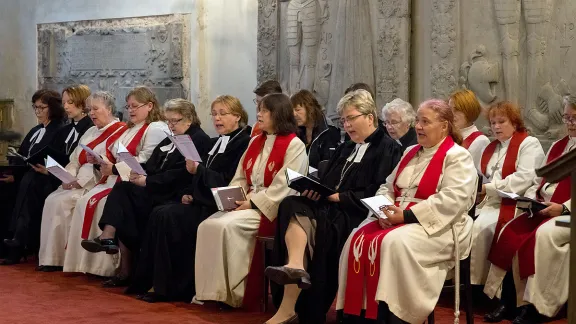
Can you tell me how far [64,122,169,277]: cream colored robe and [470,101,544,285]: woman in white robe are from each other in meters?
Result: 2.60

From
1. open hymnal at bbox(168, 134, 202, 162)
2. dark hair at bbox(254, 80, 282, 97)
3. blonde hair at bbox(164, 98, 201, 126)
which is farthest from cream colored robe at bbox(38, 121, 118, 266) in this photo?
open hymnal at bbox(168, 134, 202, 162)

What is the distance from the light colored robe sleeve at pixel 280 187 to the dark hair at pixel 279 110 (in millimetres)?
125

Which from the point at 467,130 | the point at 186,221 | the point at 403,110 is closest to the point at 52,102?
the point at 186,221

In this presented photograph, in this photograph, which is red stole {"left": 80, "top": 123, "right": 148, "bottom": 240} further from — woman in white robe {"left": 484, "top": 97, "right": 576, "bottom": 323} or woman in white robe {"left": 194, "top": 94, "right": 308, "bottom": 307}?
woman in white robe {"left": 484, "top": 97, "right": 576, "bottom": 323}

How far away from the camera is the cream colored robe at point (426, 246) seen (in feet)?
18.0

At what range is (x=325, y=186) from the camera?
606cm

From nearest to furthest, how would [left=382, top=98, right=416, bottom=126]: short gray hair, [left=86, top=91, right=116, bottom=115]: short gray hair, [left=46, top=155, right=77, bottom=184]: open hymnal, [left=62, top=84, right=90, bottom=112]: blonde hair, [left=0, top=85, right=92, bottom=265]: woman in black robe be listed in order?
[left=382, top=98, right=416, bottom=126]: short gray hair → [left=46, top=155, right=77, bottom=184]: open hymnal → [left=86, top=91, right=116, bottom=115]: short gray hair → [left=0, top=85, right=92, bottom=265]: woman in black robe → [left=62, top=84, right=90, bottom=112]: blonde hair

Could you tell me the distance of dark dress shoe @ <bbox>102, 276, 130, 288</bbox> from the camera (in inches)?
305

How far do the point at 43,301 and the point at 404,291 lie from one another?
9.12ft

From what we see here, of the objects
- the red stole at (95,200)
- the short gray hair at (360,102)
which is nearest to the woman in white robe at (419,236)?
the short gray hair at (360,102)

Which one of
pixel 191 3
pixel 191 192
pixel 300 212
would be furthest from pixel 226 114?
pixel 191 3

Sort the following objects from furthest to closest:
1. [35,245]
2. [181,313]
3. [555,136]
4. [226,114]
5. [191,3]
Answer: [191,3] < [35,245] < [555,136] < [226,114] < [181,313]

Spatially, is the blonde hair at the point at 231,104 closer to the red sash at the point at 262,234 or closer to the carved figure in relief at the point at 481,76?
the red sash at the point at 262,234

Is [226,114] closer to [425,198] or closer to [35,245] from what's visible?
[425,198]
